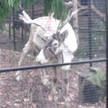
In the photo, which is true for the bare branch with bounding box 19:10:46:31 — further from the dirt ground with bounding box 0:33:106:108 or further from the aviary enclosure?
the dirt ground with bounding box 0:33:106:108

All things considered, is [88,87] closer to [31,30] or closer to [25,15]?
[31,30]

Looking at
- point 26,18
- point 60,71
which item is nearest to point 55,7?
point 26,18

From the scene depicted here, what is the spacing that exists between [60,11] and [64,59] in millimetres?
944

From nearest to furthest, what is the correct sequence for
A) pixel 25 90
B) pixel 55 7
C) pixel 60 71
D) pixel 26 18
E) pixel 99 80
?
pixel 55 7 → pixel 26 18 → pixel 25 90 → pixel 99 80 → pixel 60 71

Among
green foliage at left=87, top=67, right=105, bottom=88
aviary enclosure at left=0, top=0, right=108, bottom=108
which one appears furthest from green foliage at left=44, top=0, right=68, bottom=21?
green foliage at left=87, top=67, right=105, bottom=88

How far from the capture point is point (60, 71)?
155 inches

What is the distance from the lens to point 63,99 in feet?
11.5

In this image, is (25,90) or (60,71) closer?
(25,90)

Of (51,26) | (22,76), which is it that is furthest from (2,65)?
(51,26)

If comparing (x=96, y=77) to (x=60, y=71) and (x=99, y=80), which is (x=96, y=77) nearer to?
(x=99, y=80)

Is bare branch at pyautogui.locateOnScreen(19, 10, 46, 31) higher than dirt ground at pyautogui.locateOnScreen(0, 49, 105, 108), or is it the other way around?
bare branch at pyautogui.locateOnScreen(19, 10, 46, 31)

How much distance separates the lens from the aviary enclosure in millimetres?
3207

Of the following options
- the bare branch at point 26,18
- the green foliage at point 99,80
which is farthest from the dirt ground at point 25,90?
the bare branch at point 26,18

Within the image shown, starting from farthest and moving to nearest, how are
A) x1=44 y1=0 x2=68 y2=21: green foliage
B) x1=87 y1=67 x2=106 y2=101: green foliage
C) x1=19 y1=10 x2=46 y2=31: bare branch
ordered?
x1=87 y1=67 x2=106 y2=101: green foliage → x1=19 y1=10 x2=46 y2=31: bare branch → x1=44 y1=0 x2=68 y2=21: green foliage
